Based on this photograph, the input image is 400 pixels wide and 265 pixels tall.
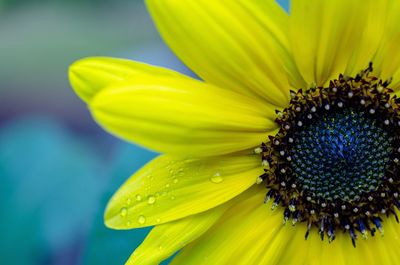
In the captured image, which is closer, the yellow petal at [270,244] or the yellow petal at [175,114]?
the yellow petal at [175,114]

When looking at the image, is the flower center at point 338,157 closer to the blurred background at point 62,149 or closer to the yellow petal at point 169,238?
the yellow petal at point 169,238

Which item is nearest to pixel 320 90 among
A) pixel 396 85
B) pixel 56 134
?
pixel 396 85

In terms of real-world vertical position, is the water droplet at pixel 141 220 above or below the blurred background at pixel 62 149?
below

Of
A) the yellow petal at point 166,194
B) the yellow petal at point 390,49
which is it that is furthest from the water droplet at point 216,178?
the yellow petal at point 390,49

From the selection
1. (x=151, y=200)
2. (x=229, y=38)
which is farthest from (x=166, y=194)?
(x=229, y=38)

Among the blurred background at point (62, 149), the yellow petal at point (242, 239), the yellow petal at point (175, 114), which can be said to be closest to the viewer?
the yellow petal at point (175, 114)

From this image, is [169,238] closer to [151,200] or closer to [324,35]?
[151,200]
